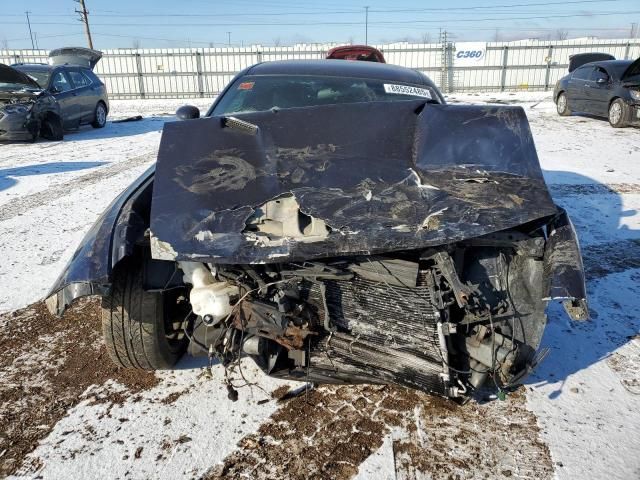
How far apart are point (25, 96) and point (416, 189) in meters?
9.43

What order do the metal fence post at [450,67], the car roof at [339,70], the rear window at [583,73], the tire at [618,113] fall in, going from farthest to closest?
the metal fence post at [450,67]
the rear window at [583,73]
the tire at [618,113]
the car roof at [339,70]

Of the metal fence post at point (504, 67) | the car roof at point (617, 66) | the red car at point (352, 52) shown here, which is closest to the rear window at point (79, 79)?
the red car at point (352, 52)

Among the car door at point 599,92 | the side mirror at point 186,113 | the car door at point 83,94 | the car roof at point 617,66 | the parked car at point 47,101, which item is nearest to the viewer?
the side mirror at point 186,113

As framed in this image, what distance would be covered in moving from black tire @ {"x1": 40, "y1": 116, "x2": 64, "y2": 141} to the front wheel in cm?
1160

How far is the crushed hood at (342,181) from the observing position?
6.61ft

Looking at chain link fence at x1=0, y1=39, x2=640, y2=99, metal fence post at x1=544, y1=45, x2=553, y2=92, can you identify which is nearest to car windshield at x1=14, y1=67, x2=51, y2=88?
chain link fence at x1=0, y1=39, x2=640, y2=99

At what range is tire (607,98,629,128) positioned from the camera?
985cm

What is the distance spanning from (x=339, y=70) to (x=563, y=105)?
414 inches

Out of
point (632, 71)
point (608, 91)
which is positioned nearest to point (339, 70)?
point (632, 71)

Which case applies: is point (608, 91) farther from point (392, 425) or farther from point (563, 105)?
point (392, 425)

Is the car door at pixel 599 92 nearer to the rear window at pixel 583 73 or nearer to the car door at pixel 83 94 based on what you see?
the rear window at pixel 583 73

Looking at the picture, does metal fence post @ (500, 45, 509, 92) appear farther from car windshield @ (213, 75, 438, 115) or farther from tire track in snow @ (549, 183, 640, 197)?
car windshield @ (213, 75, 438, 115)

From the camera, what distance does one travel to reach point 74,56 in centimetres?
1513

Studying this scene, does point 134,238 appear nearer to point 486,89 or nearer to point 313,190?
point 313,190
